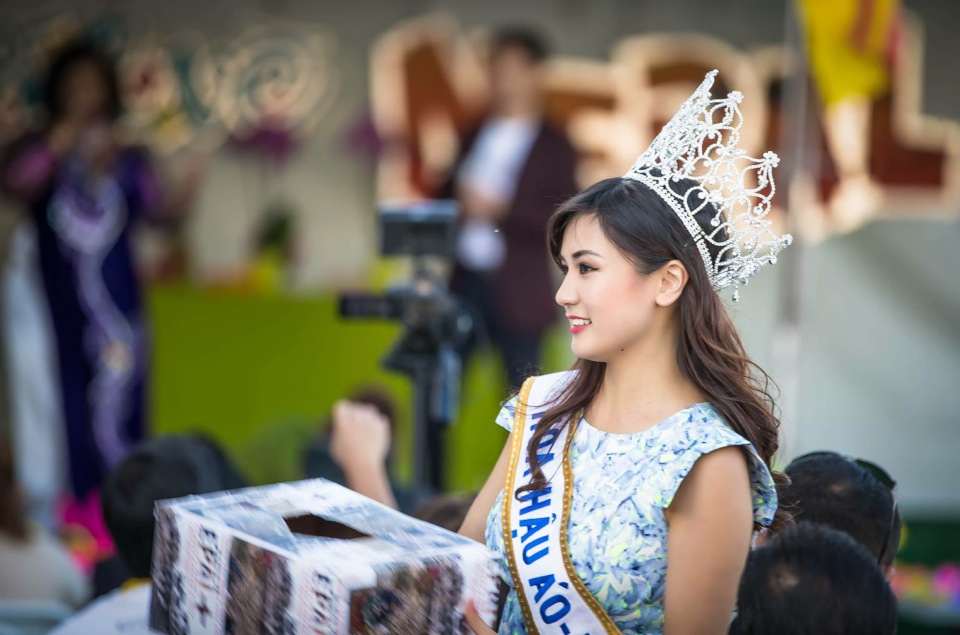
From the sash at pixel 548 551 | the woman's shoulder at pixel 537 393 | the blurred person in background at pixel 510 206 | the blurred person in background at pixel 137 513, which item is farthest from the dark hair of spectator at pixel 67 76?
the sash at pixel 548 551

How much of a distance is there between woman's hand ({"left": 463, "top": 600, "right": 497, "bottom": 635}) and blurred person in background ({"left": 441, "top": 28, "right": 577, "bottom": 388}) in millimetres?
3980

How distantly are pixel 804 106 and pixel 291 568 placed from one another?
3.26m

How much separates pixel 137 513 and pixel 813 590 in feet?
4.41

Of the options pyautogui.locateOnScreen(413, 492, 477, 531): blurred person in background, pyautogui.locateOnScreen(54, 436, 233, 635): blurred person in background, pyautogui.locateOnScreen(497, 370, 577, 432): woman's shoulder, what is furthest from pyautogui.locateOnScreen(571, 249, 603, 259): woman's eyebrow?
pyautogui.locateOnScreen(54, 436, 233, 635): blurred person in background

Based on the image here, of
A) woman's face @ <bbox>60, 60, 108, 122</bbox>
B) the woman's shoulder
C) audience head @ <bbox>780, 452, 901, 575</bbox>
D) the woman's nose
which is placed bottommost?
audience head @ <bbox>780, 452, 901, 575</bbox>

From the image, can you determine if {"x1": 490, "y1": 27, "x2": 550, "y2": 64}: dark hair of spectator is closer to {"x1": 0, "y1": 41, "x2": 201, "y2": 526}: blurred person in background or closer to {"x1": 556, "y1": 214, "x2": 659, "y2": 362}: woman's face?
{"x1": 0, "y1": 41, "x2": 201, "y2": 526}: blurred person in background

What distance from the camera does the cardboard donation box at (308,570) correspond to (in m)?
1.35

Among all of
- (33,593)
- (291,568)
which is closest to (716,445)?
(291,568)

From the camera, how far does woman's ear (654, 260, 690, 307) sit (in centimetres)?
175

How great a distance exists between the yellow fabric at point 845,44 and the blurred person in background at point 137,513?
241 cm

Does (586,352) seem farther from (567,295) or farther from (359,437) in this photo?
(359,437)

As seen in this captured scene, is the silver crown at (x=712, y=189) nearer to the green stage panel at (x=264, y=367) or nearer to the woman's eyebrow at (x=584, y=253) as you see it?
the woman's eyebrow at (x=584, y=253)

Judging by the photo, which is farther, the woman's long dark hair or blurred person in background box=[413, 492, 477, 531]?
blurred person in background box=[413, 492, 477, 531]

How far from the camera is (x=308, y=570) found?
1354 millimetres
